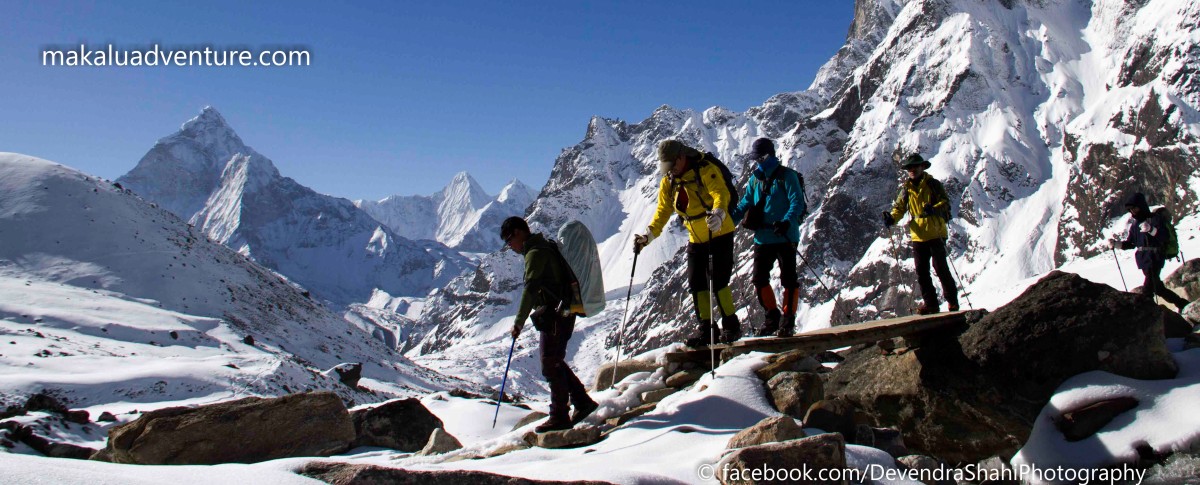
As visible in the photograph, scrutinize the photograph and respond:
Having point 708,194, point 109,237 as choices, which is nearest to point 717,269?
point 708,194

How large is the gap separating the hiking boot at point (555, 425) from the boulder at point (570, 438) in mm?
550

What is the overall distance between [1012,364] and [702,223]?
3806mm

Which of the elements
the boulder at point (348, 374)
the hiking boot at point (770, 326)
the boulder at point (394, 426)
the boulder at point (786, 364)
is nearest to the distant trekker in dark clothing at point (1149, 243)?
the boulder at point (786, 364)

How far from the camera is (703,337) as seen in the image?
9.46m

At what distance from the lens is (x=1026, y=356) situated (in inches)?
276

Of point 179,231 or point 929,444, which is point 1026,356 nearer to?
point 929,444

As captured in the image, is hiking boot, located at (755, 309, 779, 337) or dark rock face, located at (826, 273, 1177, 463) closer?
dark rock face, located at (826, 273, 1177, 463)

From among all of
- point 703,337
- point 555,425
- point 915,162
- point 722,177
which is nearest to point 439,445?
point 555,425

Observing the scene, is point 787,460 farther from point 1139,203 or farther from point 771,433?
point 1139,203

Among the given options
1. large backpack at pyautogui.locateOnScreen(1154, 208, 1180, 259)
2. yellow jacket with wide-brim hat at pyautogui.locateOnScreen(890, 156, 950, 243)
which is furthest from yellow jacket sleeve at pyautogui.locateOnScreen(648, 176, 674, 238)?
large backpack at pyautogui.locateOnScreen(1154, 208, 1180, 259)

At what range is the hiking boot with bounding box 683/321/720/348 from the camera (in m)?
9.40

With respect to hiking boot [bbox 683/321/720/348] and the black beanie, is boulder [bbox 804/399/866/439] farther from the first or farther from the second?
the black beanie

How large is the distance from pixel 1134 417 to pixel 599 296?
6629 millimetres

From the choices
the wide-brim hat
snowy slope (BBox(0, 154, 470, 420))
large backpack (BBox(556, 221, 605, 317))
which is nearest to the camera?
the wide-brim hat
